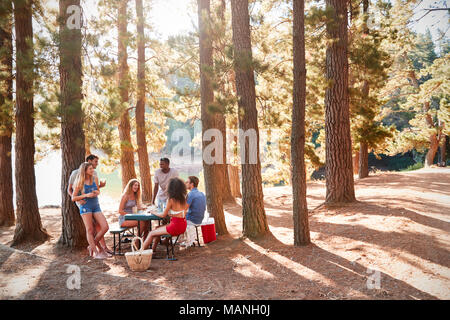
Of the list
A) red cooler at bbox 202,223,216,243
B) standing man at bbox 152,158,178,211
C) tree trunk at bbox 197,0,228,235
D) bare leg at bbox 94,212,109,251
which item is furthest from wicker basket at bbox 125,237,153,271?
tree trunk at bbox 197,0,228,235

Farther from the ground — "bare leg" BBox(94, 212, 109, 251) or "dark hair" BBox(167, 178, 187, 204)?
"dark hair" BBox(167, 178, 187, 204)

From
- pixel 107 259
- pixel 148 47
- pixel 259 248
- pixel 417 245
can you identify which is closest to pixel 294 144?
pixel 259 248

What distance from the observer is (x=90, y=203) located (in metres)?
6.45

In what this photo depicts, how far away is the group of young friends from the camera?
609 centimetres

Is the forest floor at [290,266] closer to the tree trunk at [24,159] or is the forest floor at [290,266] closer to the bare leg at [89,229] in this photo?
A: the bare leg at [89,229]

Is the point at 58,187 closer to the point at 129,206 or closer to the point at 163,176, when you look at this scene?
the point at 163,176

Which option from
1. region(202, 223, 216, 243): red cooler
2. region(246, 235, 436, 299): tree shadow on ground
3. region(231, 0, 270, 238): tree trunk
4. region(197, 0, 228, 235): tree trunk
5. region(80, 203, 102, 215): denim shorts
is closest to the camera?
region(246, 235, 436, 299): tree shadow on ground

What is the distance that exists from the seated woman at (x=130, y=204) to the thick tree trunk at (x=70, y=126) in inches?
39.5

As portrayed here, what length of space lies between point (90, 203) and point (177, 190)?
1709mm

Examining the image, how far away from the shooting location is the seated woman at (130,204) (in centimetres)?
686

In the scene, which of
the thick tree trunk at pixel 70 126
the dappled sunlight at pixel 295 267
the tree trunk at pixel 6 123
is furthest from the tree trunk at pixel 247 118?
the tree trunk at pixel 6 123

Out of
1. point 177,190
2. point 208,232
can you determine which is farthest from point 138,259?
point 208,232

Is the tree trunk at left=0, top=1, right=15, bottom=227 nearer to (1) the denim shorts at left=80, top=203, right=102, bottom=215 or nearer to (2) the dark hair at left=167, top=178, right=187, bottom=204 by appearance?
(1) the denim shorts at left=80, top=203, right=102, bottom=215

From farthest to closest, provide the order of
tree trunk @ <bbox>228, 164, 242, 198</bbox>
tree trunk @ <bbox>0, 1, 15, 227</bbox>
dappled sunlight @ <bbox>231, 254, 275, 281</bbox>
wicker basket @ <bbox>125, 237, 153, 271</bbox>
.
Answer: tree trunk @ <bbox>228, 164, 242, 198</bbox>
tree trunk @ <bbox>0, 1, 15, 227</bbox>
wicker basket @ <bbox>125, 237, 153, 271</bbox>
dappled sunlight @ <bbox>231, 254, 275, 281</bbox>
